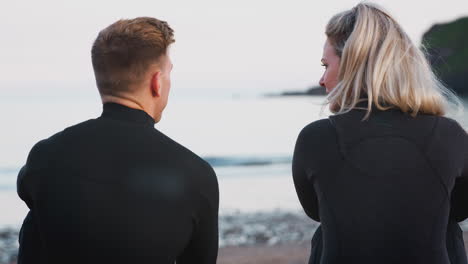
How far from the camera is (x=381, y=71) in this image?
7.69ft

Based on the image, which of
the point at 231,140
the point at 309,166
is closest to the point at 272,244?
the point at 309,166

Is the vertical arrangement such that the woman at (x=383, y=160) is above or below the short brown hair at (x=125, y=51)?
below

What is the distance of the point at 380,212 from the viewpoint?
7.48ft

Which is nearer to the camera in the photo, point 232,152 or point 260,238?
point 260,238

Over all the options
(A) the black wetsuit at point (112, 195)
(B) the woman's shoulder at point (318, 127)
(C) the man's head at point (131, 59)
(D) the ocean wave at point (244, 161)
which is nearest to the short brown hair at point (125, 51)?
(C) the man's head at point (131, 59)

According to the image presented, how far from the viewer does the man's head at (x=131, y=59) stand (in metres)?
2.21

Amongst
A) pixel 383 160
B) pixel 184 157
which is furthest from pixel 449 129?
pixel 184 157

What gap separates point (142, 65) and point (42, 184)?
52 centimetres

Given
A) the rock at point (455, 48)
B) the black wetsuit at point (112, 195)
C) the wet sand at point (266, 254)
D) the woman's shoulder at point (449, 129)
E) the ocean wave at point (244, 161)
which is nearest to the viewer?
the black wetsuit at point (112, 195)

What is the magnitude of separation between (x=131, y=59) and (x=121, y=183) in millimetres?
434

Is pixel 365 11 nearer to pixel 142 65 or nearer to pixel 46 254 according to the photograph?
pixel 142 65

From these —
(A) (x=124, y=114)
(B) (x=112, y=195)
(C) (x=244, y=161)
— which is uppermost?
(A) (x=124, y=114)

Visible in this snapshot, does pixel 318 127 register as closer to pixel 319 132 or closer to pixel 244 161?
pixel 319 132

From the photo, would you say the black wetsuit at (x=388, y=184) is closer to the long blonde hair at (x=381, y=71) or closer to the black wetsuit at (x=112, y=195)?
the long blonde hair at (x=381, y=71)
